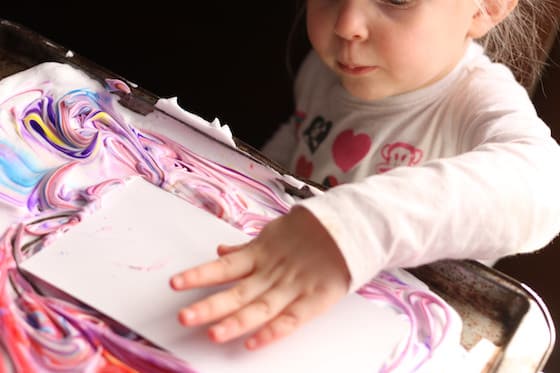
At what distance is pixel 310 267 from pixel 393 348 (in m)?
0.09

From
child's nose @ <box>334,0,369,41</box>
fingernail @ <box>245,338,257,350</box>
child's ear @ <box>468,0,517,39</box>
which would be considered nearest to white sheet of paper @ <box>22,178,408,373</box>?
fingernail @ <box>245,338,257,350</box>

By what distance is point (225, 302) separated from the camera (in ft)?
1.60

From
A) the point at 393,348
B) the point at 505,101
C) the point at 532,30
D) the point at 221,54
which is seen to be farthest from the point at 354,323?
the point at 221,54

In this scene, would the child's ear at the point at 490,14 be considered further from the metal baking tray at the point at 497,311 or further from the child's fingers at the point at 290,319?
the child's fingers at the point at 290,319

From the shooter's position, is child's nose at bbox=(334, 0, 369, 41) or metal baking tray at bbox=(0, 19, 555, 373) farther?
child's nose at bbox=(334, 0, 369, 41)

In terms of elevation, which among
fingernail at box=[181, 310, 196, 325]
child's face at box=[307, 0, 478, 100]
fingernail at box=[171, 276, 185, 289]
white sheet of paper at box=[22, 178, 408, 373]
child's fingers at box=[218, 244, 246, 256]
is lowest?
white sheet of paper at box=[22, 178, 408, 373]

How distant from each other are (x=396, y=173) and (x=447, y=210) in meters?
0.05

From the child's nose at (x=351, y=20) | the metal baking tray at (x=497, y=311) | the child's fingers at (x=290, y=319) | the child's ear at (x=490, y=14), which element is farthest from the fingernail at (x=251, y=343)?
the child's ear at (x=490, y=14)

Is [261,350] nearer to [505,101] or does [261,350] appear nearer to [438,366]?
[438,366]

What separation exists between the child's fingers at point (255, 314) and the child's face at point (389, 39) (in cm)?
38

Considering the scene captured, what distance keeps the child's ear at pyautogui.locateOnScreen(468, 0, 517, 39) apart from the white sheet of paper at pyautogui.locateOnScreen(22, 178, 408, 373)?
0.47 meters

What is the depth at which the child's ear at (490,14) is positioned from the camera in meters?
0.85

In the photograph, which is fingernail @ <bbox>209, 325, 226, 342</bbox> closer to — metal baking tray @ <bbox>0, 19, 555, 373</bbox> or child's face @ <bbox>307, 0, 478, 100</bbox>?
metal baking tray @ <bbox>0, 19, 555, 373</bbox>

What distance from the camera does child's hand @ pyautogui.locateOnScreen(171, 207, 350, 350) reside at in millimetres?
481
